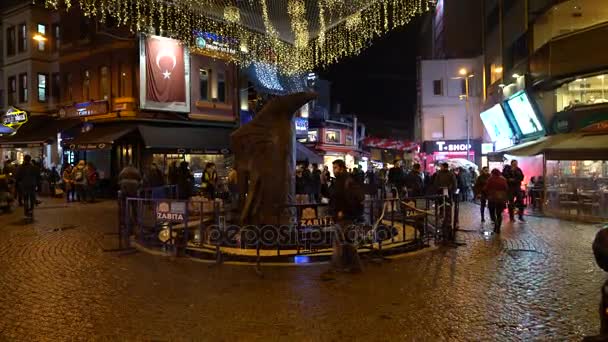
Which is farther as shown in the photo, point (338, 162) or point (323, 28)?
point (323, 28)

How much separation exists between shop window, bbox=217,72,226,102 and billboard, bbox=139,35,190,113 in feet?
8.70

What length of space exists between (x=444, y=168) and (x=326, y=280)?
368 inches

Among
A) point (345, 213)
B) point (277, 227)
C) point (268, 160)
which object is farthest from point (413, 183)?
point (345, 213)

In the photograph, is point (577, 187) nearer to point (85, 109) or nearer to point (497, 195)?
point (497, 195)

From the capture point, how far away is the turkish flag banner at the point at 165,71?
23734 mm

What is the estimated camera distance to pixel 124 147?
79.9 feet

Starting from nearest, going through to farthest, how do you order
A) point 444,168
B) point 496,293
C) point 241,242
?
1. point 496,293
2. point 241,242
3. point 444,168

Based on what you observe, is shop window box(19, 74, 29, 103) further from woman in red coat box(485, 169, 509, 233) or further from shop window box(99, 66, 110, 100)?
woman in red coat box(485, 169, 509, 233)

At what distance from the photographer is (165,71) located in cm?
2433

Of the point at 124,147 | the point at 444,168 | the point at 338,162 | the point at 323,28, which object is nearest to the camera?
the point at 338,162

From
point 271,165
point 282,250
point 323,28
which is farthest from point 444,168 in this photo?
point 282,250

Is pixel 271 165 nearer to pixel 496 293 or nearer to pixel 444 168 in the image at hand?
pixel 496 293

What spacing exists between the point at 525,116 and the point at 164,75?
58.1 feet

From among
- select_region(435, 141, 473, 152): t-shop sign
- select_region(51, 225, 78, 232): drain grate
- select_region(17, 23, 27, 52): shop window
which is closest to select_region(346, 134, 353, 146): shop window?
select_region(435, 141, 473, 152): t-shop sign
